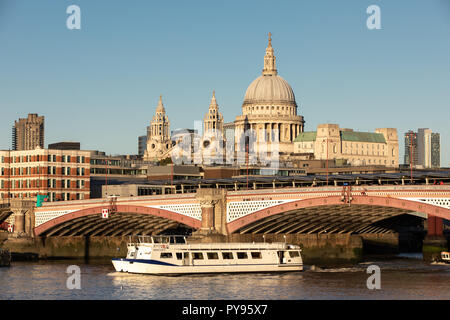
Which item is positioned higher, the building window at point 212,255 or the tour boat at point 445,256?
the building window at point 212,255

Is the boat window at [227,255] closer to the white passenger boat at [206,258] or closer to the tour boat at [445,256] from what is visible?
the white passenger boat at [206,258]

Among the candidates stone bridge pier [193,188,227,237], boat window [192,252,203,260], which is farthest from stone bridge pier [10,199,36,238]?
boat window [192,252,203,260]

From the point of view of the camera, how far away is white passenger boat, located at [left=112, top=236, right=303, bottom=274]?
326 ft

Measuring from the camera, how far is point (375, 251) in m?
142

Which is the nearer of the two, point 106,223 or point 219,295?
point 219,295

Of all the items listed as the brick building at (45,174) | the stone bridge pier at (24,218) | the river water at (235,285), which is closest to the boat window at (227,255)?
the river water at (235,285)

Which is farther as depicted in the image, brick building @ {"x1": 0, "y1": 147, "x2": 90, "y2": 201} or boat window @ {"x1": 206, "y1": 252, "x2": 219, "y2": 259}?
brick building @ {"x1": 0, "y1": 147, "x2": 90, "y2": 201}

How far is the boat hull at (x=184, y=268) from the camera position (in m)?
99.2

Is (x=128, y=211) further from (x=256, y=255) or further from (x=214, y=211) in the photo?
(x=256, y=255)

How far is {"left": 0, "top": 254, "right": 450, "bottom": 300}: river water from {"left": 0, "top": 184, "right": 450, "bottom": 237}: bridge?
6.97m

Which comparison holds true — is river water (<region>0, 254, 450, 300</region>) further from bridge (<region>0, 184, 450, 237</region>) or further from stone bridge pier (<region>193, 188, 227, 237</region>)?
stone bridge pier (<region>193, 188, 227, 237</region>)

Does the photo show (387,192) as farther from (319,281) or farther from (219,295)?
(219,295)
